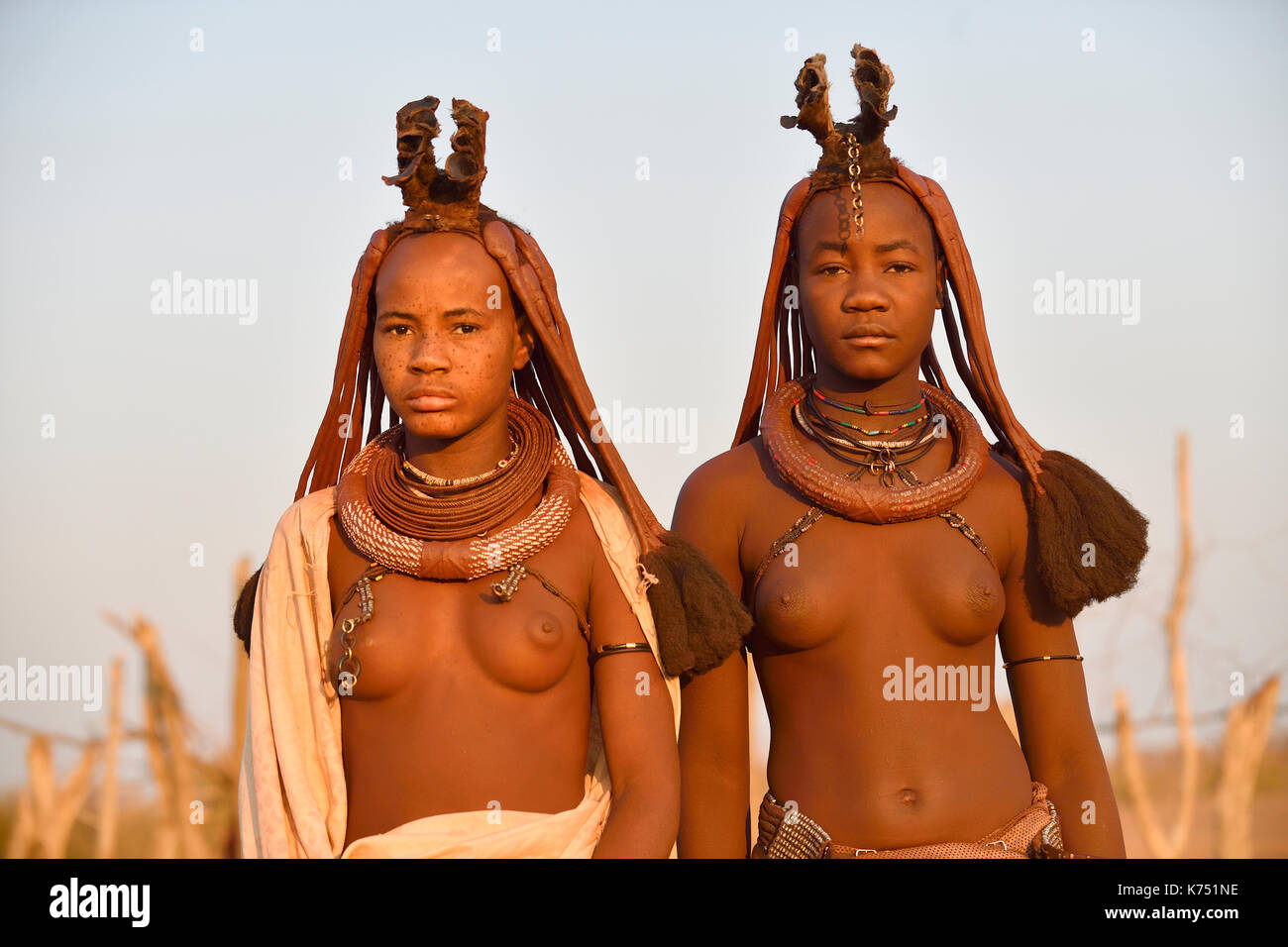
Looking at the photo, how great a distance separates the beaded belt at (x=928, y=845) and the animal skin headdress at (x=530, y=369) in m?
0.63

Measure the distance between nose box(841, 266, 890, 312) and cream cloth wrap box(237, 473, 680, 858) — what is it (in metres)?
1.14

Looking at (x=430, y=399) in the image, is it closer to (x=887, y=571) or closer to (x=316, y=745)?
(x=316, y=745)

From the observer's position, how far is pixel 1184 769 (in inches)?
390

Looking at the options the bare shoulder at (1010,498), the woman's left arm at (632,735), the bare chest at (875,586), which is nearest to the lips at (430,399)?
the woman's left arm at (632,735)

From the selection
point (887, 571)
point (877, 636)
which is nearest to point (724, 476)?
point (887, 571)

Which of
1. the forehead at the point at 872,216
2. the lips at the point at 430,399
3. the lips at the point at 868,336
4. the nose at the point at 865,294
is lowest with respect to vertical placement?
the lips at the point at 430,399

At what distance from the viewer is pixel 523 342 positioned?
6.05 meters

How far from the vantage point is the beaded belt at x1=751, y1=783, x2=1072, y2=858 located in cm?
570

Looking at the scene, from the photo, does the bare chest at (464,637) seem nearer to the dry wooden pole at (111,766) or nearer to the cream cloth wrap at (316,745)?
the cream cloth wrap at (316,745)

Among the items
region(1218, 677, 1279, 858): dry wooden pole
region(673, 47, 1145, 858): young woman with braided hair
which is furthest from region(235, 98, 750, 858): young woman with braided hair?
region(1218, 677, 1279, 858): dry wooden pole

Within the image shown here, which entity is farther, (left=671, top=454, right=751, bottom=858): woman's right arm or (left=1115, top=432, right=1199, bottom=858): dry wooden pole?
Result: (left=1115, top=432, right=1199, bottom=858): dry wooden pole

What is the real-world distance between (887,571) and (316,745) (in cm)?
212

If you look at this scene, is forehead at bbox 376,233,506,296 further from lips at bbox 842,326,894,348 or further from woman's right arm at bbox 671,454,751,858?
lips at bbox 842,326,894,348

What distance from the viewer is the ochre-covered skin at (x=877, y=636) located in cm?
588
